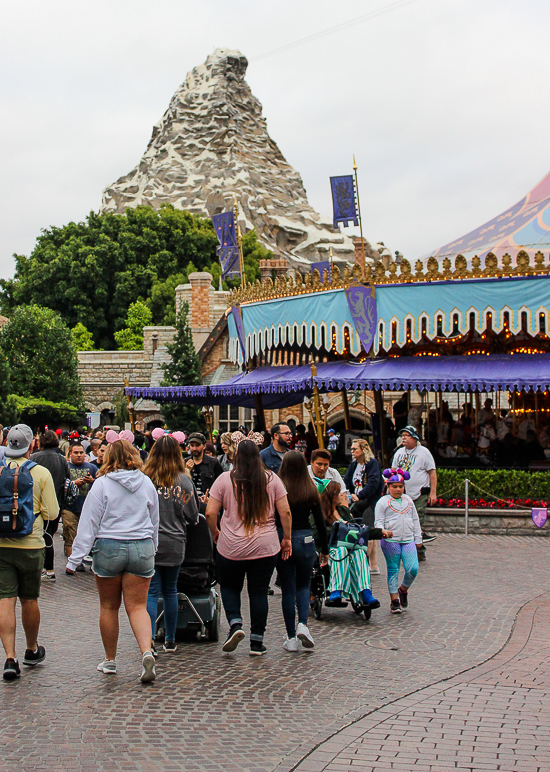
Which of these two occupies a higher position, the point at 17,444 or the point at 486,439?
the point at 17,444

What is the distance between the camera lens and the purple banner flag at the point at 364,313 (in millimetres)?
18203

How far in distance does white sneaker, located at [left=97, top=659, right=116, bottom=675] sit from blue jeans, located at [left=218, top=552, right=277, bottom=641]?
963 millimetres

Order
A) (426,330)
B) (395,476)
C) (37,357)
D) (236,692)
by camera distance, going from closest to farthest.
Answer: (236,692), (395,476), (426,330), (37,357)

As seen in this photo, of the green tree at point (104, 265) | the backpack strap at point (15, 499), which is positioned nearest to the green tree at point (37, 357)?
the green tree at point (104, 265)

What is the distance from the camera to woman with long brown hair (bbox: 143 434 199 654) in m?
6.96

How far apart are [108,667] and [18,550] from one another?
102cm

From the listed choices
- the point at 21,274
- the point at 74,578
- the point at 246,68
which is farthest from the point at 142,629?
the point at 246,68

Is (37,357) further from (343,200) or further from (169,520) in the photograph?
(169,520)

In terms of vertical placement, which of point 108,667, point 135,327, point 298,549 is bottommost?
point 108,667

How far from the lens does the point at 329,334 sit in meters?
18.8

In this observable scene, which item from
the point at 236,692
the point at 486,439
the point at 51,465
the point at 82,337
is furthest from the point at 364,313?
the point at 82,337

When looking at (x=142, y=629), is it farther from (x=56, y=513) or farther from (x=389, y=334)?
(x=389, y=334)

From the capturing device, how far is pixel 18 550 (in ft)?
20.8

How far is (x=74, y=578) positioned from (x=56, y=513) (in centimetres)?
428
